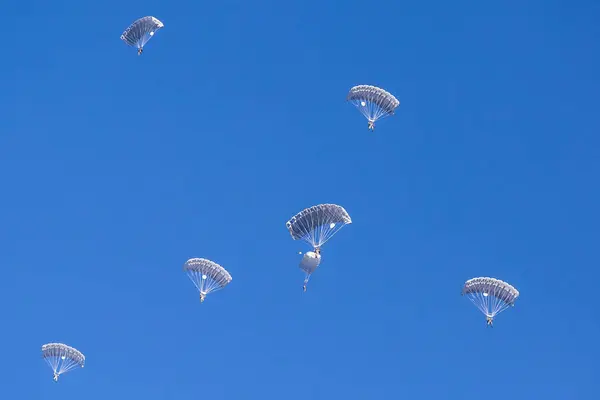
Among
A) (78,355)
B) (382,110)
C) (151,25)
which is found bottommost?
(78,355)

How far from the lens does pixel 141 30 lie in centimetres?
8194

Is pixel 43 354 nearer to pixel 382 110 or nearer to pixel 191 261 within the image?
pixel 191 261

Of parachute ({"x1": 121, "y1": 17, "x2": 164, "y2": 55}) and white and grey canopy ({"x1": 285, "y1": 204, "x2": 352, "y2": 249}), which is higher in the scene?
parachute ({"x1": 121, "y1": 17, "x2": 164, "y2": 55})

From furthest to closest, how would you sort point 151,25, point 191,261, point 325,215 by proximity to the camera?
point 151,25
point 191,261
point 325,215

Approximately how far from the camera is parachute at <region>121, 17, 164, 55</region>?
80688mm

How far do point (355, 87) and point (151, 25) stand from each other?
52.2 feet

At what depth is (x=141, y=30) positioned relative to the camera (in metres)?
81.9

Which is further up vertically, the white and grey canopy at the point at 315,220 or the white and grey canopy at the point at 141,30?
the white and grey canopy at the point at 141,30

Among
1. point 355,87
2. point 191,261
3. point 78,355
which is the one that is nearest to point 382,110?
point 355,87

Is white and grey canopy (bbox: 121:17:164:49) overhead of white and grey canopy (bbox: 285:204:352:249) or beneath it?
overhead

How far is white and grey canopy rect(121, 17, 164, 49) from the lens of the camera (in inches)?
3177

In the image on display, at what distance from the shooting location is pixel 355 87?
2901 inches

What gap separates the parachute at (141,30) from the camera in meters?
80.7

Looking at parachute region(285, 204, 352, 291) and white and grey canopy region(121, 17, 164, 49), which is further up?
white and grey canopy region(121, 17, 164, 49)
